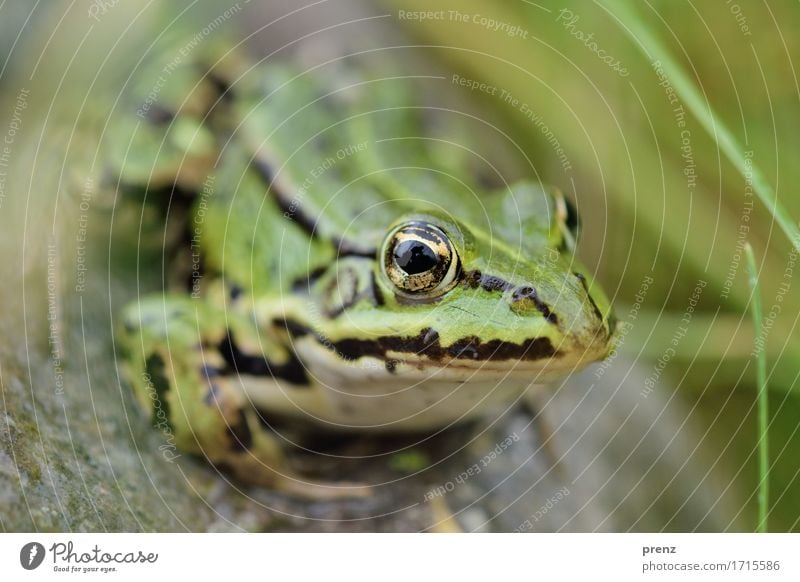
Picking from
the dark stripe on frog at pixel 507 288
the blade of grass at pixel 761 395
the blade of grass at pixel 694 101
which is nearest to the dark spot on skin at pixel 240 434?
the dark stripe on frog at pixel 507 288

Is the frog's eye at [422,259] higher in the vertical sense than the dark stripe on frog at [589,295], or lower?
higher

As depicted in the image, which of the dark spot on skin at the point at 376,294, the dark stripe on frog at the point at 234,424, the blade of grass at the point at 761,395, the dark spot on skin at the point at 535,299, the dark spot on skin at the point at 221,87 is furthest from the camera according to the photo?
the dark spot on skin at the point at 221,87

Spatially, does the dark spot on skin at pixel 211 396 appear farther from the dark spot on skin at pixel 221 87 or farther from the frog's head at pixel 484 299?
the dark spot on skin at pixel 221 87

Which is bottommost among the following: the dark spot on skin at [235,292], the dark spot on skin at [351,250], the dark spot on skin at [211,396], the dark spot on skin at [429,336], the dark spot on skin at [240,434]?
the dark spot on skin at [240,434]

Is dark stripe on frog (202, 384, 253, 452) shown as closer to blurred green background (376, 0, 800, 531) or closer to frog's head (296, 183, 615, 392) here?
frog's head (296, 183, 615, 392)

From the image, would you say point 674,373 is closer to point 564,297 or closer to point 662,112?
point 662,112

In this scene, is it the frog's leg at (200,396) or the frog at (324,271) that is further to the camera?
the frog's leg at (200,396)

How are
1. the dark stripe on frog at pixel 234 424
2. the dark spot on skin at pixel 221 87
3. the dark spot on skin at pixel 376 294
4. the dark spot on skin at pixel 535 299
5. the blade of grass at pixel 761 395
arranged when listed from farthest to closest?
the dark spot on skin at pixel 221 87 < the blade of grass at pixel 761 395 < the dark stripe on frog at pixel 234 424 < the dark spot on skin at pixel 376 294 < the dark spot on skin at pixel 535 299

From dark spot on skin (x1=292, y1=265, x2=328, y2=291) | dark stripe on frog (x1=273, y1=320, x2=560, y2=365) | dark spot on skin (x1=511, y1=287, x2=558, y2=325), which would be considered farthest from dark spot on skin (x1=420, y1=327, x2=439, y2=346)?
dark spot on skin (x1=292, y1=265, x2=328, y2=291)
